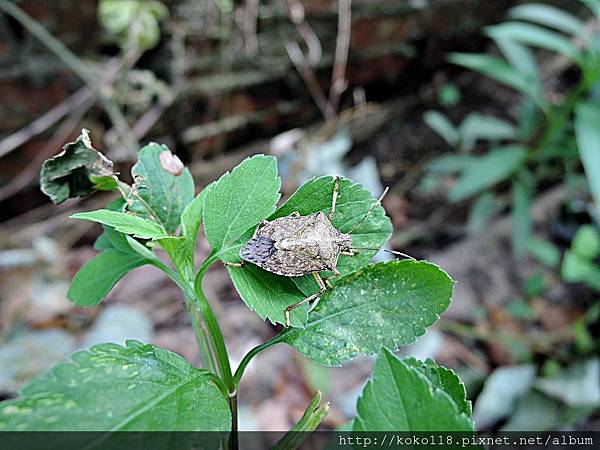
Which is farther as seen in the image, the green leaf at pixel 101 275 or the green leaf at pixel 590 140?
the green leaf at pixel 590 140

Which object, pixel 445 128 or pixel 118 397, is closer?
pixel 118 397

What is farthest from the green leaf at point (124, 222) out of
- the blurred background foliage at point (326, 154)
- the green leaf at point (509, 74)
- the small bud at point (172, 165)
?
the green leaf at point (509, 74)

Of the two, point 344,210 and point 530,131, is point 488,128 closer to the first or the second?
point 530,131

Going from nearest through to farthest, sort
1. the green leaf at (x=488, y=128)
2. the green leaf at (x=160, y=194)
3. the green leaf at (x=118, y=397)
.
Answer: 1. the green leaf at (x=118, y=397)
2. the green leaf at (x=160, y=194)
3. the green leaf at (x=488, y=128)

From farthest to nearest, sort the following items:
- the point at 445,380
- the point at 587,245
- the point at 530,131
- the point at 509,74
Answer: the point at 530,131 < the point at 509,74 < the point at 587,245 < the point at 445,380

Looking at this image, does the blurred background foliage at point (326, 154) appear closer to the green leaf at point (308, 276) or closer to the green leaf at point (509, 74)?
the green leaf at point (509, 74)

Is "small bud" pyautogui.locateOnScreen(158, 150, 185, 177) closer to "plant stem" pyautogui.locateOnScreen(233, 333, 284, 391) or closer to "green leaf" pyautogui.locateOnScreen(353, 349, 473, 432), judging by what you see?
"plant stem" pyautogui.locateOnScreen(233, 333, 284, 391)

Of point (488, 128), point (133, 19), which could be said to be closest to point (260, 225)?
point (133, 19)
